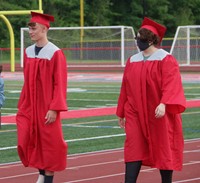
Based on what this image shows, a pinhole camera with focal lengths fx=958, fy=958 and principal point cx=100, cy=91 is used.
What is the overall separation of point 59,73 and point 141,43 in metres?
0.90

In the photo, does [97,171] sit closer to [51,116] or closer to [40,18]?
[51,116]

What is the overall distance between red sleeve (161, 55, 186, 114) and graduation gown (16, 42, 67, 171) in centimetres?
106

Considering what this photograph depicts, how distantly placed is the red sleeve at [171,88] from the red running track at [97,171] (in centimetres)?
251

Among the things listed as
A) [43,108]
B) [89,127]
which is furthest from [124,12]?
[43,108]

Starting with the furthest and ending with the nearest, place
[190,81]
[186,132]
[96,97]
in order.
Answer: [190,81] < [96,97] < [186,132]

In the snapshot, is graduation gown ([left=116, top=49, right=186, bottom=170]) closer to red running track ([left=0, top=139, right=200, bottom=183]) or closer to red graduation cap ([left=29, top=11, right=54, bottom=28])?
red graduation cap ([left=29, top=11, right=54, bottom=28])

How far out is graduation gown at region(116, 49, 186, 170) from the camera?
9312 millimetres

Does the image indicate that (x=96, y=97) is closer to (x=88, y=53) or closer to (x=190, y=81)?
(x=190, y=81)

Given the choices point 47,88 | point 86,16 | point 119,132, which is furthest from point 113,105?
point 86,16

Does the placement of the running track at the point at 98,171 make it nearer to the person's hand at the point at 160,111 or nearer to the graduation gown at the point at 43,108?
the graduation gown at the point at 43,108

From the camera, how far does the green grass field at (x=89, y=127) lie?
15578 millimetres

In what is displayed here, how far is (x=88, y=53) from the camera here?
2031 inches

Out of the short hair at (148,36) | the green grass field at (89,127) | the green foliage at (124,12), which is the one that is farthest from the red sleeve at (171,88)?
the green foliage at (124,12)

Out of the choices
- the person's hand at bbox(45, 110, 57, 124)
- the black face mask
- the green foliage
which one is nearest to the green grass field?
the person's hand at bbox(45, 110, 57, 124)
